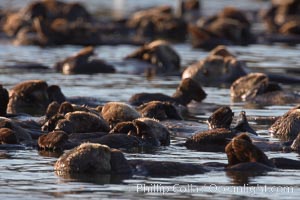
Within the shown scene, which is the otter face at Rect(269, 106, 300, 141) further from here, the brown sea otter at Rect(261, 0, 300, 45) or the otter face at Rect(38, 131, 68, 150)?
the brown sea otter at Rect(261, 0, 300, 45)

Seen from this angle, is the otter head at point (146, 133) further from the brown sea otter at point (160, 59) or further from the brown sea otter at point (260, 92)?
the brown sea otter at point (160, 59)

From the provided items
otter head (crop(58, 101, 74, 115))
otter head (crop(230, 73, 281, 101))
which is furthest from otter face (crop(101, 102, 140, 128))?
otter head (crop(230, 73, 281, 101))

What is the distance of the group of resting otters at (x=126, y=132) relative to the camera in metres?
8.92

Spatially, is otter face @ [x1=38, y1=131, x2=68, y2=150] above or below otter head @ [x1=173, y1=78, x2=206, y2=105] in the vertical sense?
below

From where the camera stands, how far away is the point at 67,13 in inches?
1282

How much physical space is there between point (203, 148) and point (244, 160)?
1.42 metres

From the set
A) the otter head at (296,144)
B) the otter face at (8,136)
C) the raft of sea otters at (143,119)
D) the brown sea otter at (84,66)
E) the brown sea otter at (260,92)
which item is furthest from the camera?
the brown sea otter at (84,66)

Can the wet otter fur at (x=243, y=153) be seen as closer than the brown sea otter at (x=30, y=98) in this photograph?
Yes

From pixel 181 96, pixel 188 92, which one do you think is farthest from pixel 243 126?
pixel 188 92

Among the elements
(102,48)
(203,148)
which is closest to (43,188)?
(203,148)

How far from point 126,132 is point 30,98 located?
332 centimetres

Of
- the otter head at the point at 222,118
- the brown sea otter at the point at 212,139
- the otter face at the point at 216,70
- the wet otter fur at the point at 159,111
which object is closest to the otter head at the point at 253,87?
the otter face at the point at 216,70

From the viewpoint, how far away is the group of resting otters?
892 cm

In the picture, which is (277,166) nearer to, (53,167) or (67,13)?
(53,167)
